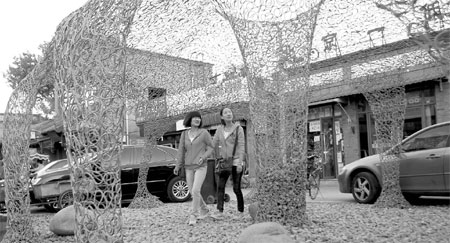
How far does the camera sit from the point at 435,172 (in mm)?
8117

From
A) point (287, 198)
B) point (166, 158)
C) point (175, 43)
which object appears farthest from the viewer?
point (166, 158)

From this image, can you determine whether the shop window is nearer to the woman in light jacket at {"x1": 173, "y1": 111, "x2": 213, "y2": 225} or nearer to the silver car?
the silver car

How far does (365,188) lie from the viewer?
9.32m

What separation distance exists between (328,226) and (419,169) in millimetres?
3217

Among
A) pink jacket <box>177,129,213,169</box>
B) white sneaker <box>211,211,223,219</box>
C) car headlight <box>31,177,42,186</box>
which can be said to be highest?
pink jacket <box>177,129,213,169</box>

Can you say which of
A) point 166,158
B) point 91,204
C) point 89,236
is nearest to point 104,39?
point 91,204

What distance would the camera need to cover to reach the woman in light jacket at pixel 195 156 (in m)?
6.82

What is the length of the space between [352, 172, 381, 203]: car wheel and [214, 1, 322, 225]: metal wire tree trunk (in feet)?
12.5

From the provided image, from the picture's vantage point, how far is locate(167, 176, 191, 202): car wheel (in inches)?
457

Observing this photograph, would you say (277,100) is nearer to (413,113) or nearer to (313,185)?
(313,185)

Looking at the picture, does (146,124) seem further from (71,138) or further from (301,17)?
(71,138)

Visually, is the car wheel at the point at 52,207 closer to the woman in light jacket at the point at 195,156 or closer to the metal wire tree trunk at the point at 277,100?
the woman in light jacket at the point at 195,156

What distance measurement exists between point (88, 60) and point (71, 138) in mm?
685

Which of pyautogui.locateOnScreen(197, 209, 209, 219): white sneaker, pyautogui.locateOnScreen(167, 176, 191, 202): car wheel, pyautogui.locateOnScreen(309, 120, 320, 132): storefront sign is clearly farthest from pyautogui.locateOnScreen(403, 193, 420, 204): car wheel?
pyautogui.locateOnScreen(309, 120, 320, 132): storefront sign
